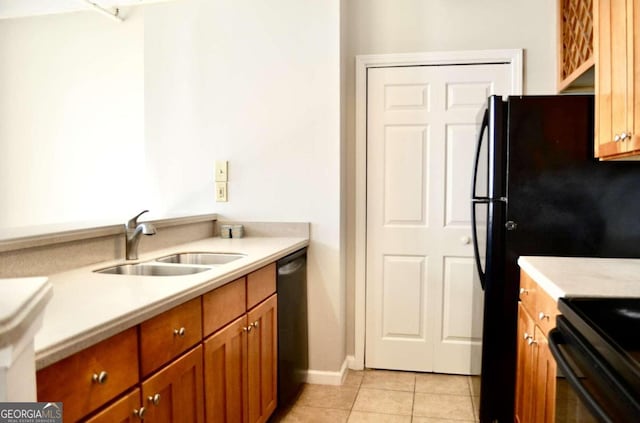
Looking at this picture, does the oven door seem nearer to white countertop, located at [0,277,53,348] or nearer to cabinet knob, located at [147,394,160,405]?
white countertop, located at [0,277,53,348]

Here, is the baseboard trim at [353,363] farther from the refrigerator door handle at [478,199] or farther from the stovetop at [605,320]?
the stovetop at [605,320]

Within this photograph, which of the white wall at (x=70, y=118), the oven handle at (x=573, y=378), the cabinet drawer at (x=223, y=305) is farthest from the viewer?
the white wall at (x=70, y=118)

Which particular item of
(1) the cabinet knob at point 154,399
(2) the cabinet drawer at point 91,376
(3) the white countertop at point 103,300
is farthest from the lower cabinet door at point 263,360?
(2) the cabinet drawer at point 91,376

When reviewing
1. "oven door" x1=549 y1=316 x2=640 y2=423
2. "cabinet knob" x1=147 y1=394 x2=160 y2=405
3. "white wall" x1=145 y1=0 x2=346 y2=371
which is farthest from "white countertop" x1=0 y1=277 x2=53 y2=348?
"white wall" x1=145 y1=0 x2=346 y2=371

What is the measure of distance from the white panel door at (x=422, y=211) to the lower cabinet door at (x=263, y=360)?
98 cm

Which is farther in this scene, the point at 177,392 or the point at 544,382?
the point at 544,382

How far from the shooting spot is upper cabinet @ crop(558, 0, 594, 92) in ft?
7.15

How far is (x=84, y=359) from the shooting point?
3.33 ft

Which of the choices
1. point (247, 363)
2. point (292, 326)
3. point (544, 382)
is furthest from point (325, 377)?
point (544, 382)

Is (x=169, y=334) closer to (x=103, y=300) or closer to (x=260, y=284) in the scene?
(x=103, y=300)

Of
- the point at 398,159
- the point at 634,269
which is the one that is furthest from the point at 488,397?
the point at 398,159

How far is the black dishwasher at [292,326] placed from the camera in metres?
2.34

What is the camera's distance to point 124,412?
3.75ft

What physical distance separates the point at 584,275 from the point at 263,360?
1335 mm
